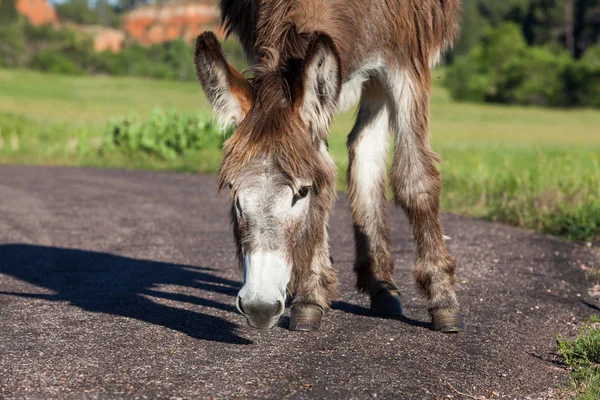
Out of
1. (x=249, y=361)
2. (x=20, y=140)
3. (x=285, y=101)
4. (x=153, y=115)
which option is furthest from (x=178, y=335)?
(x=20, y=140)

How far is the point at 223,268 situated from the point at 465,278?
6.60 feet

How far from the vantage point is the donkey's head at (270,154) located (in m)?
4.04

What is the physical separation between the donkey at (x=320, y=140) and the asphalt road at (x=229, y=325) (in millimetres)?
320

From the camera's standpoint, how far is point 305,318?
5035 mm

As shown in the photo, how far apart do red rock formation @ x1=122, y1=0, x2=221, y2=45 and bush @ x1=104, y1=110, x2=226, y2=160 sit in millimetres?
115562

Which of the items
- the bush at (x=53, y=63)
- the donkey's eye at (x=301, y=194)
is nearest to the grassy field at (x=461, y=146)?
the donkey's eye at (x=301, y=194)

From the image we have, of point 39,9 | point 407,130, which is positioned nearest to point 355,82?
point 407,130

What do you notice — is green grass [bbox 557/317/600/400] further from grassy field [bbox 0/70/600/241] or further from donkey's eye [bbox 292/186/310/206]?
grassy field [bbox 0/70/600/241]

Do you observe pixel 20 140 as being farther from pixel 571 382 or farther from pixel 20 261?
pixel 571 382

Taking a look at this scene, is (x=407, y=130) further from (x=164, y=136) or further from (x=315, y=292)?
(x=164, y=136)

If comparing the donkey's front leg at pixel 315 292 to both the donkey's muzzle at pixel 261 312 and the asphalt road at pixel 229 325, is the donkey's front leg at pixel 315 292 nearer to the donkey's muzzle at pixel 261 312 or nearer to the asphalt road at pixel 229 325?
the asphalt road at pixel 229 325

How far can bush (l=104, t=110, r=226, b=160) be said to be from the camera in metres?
17.2

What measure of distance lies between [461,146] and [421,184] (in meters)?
23.5

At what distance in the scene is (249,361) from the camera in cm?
439
